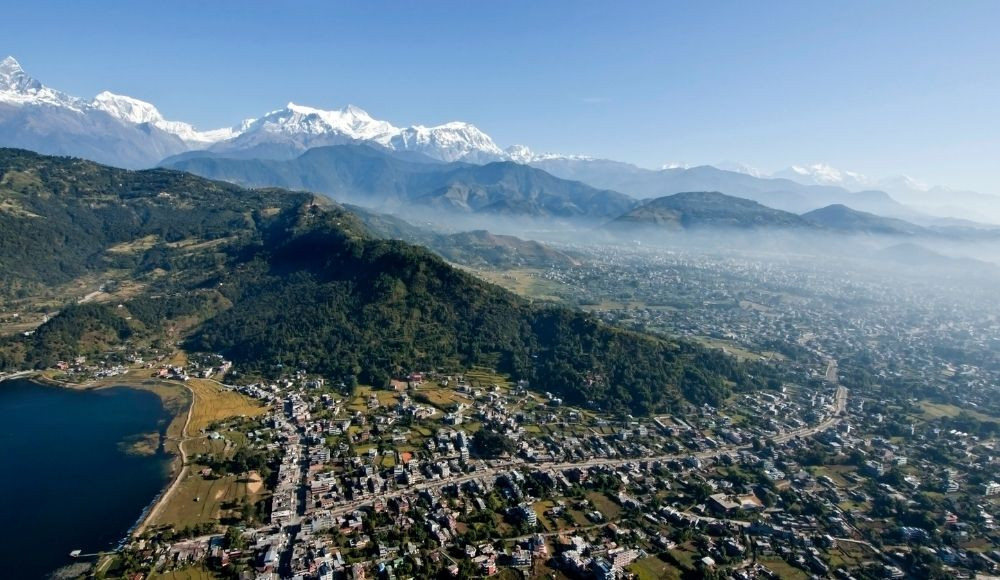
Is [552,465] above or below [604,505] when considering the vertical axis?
above

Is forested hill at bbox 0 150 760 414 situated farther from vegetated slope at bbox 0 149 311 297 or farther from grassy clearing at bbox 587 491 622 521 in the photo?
grassy clearing at bbox 587 491 622 521

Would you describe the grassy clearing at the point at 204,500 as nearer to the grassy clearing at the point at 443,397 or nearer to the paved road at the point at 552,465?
the paved road at the point at 552,465

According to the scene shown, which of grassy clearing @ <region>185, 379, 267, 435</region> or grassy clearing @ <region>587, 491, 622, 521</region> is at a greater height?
grassy clearing @ <region>587, 491, 622, 521</region>

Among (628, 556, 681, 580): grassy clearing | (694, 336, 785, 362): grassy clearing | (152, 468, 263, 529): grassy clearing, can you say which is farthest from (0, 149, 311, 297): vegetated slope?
(628, 556, 681, 580): grassy clearing

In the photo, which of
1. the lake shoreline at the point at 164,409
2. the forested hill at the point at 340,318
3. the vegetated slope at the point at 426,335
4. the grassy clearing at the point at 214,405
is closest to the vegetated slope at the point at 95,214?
Result: the forested hill at the point at 340,318

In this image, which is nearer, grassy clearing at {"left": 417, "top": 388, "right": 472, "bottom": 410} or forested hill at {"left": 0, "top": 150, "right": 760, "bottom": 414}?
grassy clearing at {"left": 417, "top": 388, "right": 472, "bottom": 410}

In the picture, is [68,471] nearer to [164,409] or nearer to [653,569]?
[164,409]

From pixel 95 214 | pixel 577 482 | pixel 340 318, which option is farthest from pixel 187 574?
pixel 95 214
